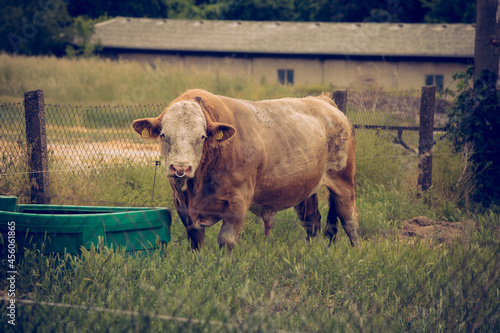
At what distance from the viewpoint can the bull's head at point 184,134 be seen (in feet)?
13.6

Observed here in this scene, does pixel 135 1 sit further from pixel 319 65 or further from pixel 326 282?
pixel 326 282


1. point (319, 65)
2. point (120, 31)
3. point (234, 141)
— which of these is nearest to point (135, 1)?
point (120, 31)

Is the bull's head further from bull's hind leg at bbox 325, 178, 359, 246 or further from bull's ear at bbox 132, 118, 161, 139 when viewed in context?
bull's hind leg at bbox 325, 178, 359, 246

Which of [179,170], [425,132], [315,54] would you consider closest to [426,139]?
[425,132]

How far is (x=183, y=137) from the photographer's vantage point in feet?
13.9

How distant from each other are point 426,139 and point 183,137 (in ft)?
18.8

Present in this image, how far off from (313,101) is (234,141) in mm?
1751

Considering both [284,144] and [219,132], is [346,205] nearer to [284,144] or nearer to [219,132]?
[284,144]

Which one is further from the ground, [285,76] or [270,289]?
[270,289]

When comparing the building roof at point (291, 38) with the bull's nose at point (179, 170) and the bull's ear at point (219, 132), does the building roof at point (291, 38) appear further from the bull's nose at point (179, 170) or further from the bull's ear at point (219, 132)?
the bull's nose at point (179, 170)

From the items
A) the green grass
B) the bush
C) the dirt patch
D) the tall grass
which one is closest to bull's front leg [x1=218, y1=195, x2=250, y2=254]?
the green grass

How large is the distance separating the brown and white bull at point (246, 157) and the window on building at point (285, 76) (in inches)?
959

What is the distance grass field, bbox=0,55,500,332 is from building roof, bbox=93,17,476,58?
23087 mm

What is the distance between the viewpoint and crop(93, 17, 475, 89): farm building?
29.1 m
